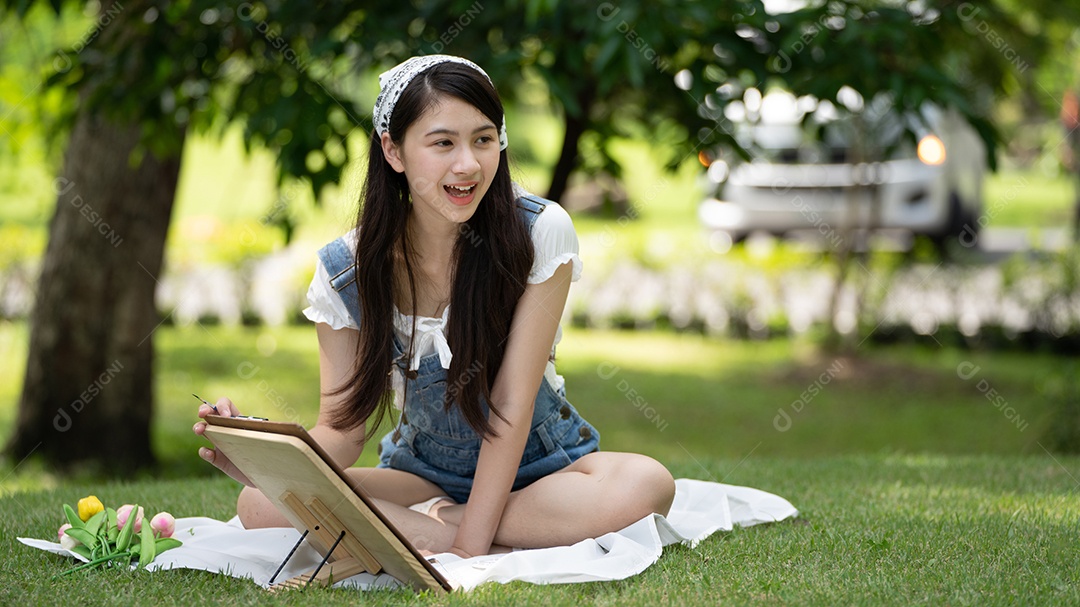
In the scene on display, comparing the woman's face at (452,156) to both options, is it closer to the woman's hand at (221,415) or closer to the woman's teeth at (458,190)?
the woman's teeth at (458,190)

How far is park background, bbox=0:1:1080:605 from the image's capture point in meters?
2.60

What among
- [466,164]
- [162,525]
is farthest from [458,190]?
[162,525]

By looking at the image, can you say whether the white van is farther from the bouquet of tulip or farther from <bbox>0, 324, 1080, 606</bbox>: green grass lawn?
the bouquet of tulip

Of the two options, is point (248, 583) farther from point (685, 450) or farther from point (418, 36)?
point (685, 450)

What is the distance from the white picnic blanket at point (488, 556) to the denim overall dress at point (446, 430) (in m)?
0.31

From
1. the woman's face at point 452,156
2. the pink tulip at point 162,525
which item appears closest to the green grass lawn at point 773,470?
the pink tulip at point 162,525

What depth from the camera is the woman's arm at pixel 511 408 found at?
2.71 m

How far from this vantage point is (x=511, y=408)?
273 centimetres

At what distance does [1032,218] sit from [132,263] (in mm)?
15044

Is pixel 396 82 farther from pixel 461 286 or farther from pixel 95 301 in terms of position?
pixel 95 301

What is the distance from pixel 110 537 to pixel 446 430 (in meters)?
0.86

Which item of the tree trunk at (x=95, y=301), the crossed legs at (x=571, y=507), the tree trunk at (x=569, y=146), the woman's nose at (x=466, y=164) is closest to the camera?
the woman's nose at (x=466, y=164)

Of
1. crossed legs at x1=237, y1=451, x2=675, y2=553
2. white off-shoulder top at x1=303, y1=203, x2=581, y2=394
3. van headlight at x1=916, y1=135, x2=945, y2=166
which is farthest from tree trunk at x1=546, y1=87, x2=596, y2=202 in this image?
van headlight at x1=916, y1=135, x2=945, y2=166

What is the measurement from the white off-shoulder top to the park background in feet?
1.03
